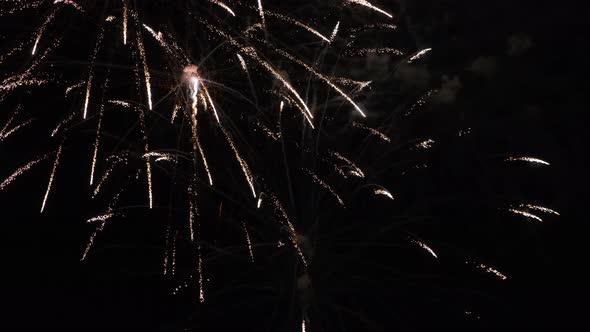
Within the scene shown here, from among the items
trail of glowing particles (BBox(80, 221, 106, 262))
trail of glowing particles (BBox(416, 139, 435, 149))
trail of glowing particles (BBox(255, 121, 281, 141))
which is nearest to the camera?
trail of glowing particles (BBox(255, 121, 281, 141))

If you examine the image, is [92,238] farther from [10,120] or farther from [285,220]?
[285,220]

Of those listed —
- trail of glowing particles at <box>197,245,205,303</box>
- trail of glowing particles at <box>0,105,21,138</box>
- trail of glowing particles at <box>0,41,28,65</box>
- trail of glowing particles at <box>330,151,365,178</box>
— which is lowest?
trail of glowing particles at <box>197,245,205,303</box>

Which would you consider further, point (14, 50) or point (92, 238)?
point (92, 238)

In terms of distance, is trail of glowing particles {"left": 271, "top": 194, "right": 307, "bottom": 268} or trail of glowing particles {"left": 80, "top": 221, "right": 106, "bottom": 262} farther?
trail of glowing particles {"left": 80, "top": 221, "right": 106, "bottom": 262}

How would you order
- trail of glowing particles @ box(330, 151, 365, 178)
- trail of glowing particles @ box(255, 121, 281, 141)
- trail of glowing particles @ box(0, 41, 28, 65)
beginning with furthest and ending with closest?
trail of glowing particles @ box(330, 151, 365, 178) < trail of glowing particles @ box(255, 121, 281, 141) < trail of glowing particles @ box(0, 41, 28, 65)

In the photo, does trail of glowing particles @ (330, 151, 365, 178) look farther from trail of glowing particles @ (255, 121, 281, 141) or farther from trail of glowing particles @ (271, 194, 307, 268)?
trail of glowing particles @ (271, 194, 307, 268)

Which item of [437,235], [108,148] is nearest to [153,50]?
[108,148]

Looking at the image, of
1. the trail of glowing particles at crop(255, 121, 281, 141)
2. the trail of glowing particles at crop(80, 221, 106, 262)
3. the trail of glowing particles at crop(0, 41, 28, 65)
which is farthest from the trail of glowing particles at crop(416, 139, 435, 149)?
the trail of glowing particles at crop(0, 41, 28, 65)

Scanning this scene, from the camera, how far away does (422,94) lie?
655 cm

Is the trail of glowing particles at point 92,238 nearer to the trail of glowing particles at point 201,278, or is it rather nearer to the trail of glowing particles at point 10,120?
the trail of glowing particles at point 201,278

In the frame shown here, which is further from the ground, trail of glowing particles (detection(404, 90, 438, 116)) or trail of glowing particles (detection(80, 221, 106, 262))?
trail of glowing particles (detection(404, 90, 438, 116))

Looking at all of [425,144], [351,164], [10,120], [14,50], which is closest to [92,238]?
[10,120]

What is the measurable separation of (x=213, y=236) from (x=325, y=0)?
312 centimetres

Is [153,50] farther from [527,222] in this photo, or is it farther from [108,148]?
[527,222]
